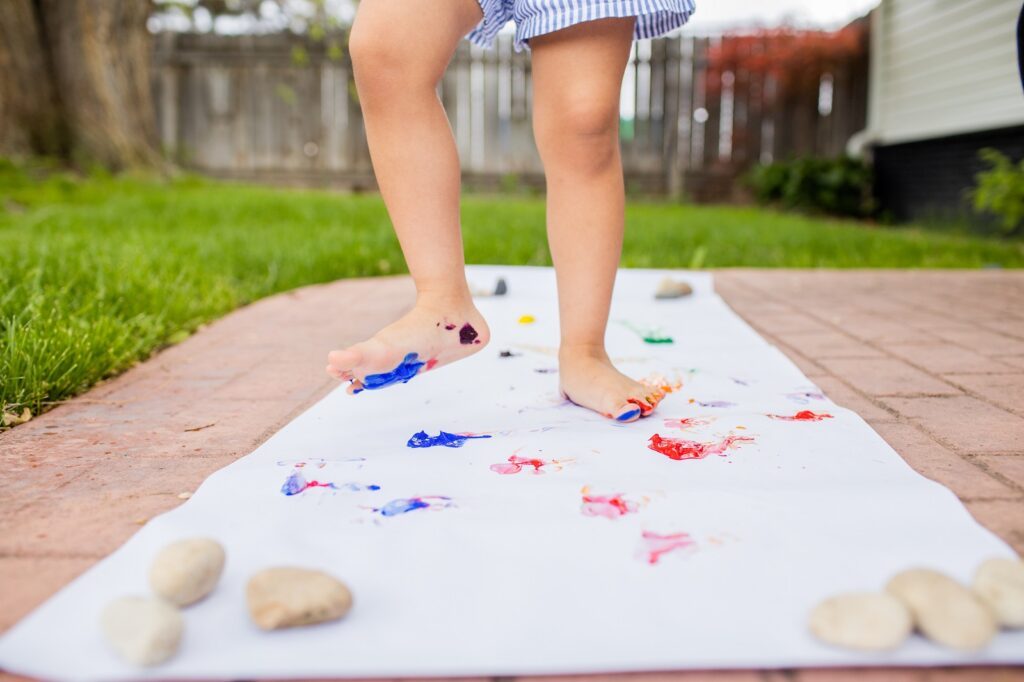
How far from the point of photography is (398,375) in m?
1.29

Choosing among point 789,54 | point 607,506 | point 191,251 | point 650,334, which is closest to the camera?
point 607,506

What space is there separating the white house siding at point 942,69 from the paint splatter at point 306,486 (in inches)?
194

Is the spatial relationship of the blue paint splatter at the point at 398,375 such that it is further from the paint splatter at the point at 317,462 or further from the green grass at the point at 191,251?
the green grass at the point at 191,251

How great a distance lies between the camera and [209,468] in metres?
1.27

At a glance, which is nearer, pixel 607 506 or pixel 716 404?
pixel 607 506

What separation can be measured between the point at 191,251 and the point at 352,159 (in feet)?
18.6

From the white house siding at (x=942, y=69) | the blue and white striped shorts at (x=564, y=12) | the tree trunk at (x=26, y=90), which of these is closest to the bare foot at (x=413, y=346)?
the blue and white striped shorts at (x=564, y=12)

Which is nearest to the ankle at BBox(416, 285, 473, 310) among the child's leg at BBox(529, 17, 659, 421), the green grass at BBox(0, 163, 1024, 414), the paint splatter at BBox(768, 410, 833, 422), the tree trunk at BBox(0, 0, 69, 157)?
the child's leg at BBox(529, 17, 659, 421)

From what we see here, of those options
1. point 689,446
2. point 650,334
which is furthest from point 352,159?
point 689,446

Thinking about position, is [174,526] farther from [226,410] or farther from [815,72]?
[815,72]

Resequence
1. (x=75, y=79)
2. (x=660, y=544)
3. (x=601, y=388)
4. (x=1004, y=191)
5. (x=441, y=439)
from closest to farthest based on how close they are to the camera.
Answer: (x=660, y=544) → (x=441, y=439) → (x=601, y=388) → (x=1004, y=191) → (x=75, y=79)

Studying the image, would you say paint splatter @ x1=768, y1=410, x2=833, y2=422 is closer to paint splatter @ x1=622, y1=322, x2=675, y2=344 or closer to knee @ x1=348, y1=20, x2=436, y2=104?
paint splatter @ x1=622, y1=322, x2=675, y2=344

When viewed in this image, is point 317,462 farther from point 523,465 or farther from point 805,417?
point 805,417

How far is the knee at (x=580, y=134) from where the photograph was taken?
1460mm
